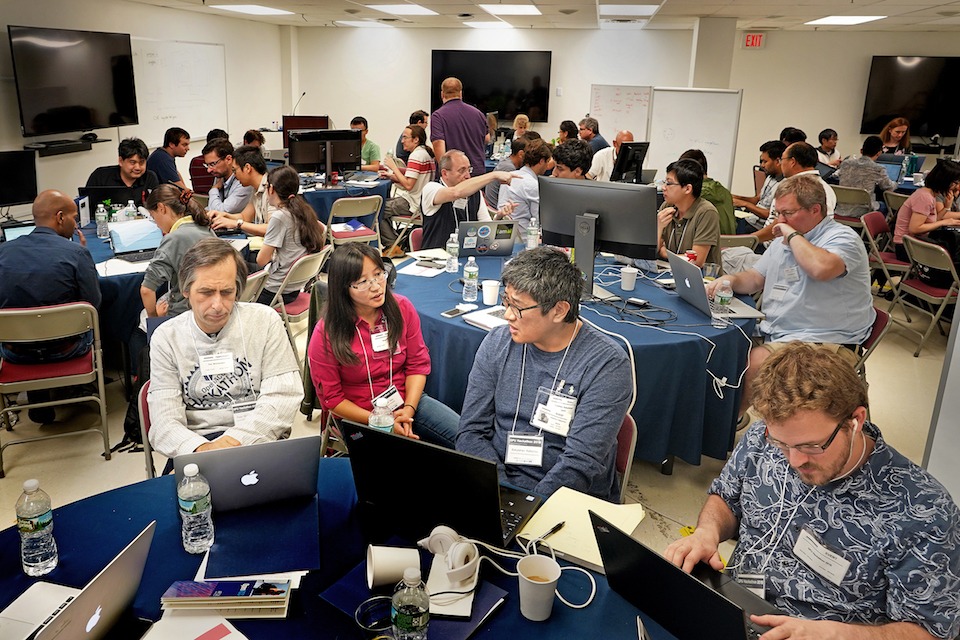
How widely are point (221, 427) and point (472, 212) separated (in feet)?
11.1

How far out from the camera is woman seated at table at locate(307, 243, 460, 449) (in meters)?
2.86

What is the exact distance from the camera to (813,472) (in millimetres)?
1673

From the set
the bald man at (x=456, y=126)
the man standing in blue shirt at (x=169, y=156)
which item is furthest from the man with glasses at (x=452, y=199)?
the man standing in blue shirt at (x=169, y=156)

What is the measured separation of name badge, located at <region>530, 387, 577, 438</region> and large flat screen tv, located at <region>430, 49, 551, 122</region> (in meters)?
10.9

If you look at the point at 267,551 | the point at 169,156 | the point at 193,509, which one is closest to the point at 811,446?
the point at 267,551

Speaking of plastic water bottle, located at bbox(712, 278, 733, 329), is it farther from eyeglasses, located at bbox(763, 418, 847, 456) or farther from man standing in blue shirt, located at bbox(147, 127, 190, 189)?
man standing in blue shirt, located at bbox(147, 127, 190, 189)

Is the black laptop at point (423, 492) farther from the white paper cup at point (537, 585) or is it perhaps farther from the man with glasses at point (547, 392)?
the man with glasses at point (547, 392)

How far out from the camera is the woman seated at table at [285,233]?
4.79 metres

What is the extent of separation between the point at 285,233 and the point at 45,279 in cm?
152

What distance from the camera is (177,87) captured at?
994 centimetres

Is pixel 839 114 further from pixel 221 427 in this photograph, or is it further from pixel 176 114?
pixel 221 427

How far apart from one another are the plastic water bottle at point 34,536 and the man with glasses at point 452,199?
379cm

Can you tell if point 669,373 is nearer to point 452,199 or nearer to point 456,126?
point 452,199

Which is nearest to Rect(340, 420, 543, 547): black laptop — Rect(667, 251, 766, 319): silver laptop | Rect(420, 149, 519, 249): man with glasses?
Rect(667, 251, 766, 319): silver laptop
